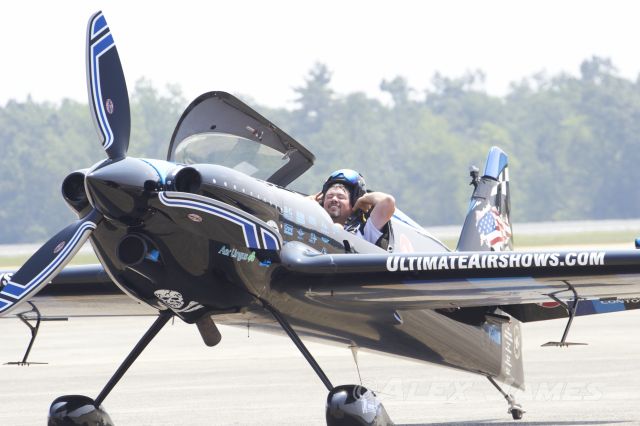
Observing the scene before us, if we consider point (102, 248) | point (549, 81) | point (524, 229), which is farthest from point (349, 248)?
point (549, 81)

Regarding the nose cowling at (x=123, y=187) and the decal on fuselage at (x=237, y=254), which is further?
the decal on fuselage at (x=237, y=254)

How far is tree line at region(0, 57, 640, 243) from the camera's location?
420ft

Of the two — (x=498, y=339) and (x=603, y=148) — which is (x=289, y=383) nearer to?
(x=498, y=339)

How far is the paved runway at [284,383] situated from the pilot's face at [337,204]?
2.24 m

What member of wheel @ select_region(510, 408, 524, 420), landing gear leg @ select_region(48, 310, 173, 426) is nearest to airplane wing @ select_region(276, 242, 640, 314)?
landing gear leg @ select_region(48, 310, 173, 426)

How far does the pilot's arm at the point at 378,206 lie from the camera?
11258mm

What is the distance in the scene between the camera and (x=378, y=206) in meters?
11.3

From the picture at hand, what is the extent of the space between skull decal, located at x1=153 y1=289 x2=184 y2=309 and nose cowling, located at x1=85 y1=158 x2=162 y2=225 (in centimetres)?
72

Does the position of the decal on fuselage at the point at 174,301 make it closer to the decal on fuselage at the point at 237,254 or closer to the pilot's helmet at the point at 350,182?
the decal on fuselage at the point at 237,254

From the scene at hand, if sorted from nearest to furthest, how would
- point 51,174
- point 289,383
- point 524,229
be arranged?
point 289,383
point 524,229
point 51,174

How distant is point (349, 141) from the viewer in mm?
144750

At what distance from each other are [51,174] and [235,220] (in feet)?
391

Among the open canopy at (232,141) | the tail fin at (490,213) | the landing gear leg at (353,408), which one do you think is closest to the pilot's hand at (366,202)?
the open canopy at (232,141)

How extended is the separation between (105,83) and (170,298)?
1.83 m
